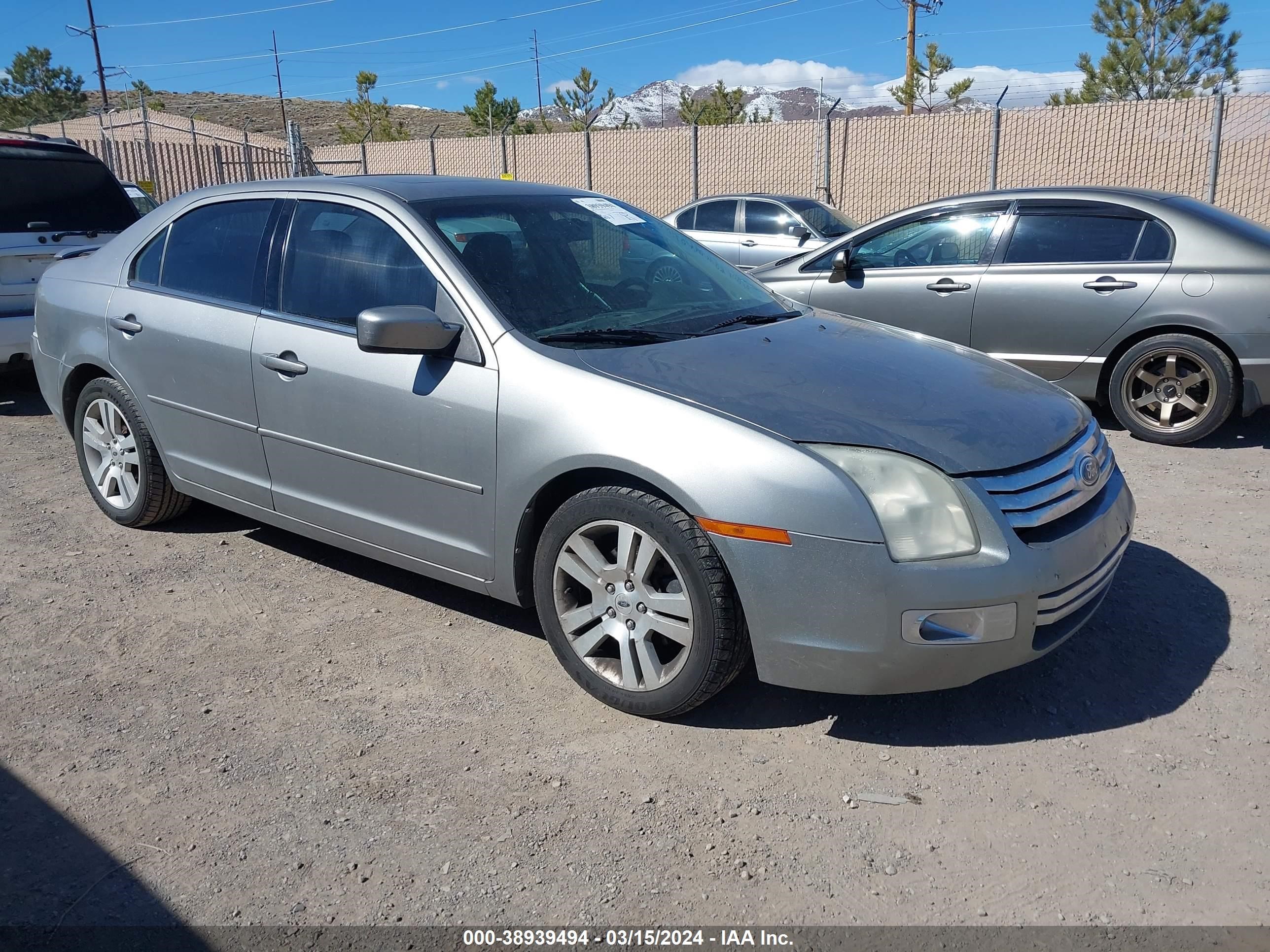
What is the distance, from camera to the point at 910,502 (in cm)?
296

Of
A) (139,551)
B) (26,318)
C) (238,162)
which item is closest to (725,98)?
(238,162)

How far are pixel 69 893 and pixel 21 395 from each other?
709 centimetres

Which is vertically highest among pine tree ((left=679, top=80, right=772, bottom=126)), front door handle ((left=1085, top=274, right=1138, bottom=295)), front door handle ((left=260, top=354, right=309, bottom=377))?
pine tree ((left=679, top=80, right=772, bottom=126))

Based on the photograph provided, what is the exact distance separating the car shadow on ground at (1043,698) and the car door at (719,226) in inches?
413

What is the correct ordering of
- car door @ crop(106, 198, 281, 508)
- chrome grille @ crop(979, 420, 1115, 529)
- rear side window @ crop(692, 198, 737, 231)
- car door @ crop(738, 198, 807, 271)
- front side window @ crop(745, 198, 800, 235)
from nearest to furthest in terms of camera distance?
chrome grille @ crop(979, 420, 1115, 529) < car door @ crop(106, 198, 281, 508) < car door @ crop(738, 198, 807, 271) < front side window @ crop(745, 198, 800, 235) < rear side window @ crop(692, 198, 737, 231)

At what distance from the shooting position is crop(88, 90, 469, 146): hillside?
68.1 metres

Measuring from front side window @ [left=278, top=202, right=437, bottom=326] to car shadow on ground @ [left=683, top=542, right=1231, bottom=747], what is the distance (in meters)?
1.83

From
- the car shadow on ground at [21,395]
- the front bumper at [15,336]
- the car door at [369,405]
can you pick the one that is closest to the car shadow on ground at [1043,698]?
the car door at [369,405]

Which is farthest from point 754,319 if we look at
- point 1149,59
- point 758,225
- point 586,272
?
point 1149,59

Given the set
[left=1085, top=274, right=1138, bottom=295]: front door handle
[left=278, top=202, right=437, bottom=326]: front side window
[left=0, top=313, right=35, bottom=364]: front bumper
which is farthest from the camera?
[left=0, top=313, right=35, bottom=364]: front bumper

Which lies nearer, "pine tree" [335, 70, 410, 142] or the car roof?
the car roof

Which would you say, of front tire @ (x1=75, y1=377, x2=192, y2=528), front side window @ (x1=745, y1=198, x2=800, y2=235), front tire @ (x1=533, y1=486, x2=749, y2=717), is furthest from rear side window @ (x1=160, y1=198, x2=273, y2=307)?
front side window @ (x1=745, y1=198, x2=800, y2=235)

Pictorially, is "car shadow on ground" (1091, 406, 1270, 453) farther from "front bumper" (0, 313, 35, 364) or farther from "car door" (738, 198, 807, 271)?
"front bumper" (0, 313, 35, 364)

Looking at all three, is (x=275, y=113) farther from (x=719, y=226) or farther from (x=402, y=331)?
(x=402, y=331)
